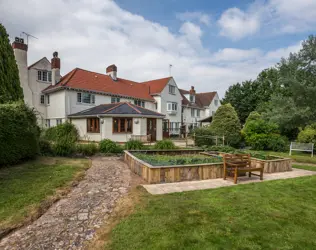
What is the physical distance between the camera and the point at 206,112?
1485 inches

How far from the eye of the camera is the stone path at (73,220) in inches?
124

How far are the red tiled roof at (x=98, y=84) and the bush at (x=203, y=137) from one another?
11764 mm

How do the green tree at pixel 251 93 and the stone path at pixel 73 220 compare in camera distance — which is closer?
the stone path at pixel 73 220

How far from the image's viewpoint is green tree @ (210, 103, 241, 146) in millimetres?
17672

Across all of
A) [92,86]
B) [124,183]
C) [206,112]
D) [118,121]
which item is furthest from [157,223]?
[206,112]

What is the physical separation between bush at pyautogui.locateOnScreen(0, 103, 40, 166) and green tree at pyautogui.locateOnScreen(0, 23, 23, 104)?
4.63 meters

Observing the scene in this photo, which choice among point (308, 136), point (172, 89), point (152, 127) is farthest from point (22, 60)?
point (308, 136)

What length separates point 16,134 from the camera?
8445mm

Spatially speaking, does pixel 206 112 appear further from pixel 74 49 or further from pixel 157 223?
pixel 157 223

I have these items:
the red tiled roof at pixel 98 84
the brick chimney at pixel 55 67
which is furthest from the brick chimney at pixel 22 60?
the brick chimney at pixel 55 67

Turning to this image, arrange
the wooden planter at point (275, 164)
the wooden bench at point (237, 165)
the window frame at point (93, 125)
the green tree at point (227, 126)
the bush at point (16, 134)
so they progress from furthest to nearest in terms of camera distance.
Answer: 1. the window frame at point (93, 125)
2. the green tree at point (227, 126)
3. the wooden planter at point (275, 164)
4. the bush at point (16, 134)
5. the wooden bench at point (237, 165)

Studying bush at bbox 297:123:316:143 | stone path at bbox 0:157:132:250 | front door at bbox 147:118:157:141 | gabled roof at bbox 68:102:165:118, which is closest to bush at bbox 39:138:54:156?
stone path at bbox 0:157:132:250

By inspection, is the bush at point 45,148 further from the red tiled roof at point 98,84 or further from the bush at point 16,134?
the red tiled roof at point 98,84

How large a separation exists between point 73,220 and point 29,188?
→ 2.61m
